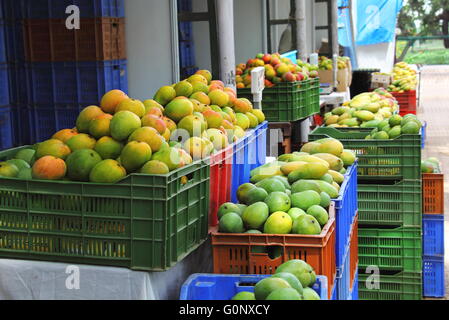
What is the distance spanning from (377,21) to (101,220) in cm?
1565

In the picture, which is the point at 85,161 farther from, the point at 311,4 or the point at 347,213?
the point at 311,4

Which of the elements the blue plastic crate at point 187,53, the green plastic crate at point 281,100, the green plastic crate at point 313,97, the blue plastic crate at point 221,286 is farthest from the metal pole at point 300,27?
the blue plastic crate at point 221,286

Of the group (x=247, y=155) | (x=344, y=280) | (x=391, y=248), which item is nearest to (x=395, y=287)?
(x=391, y=248)

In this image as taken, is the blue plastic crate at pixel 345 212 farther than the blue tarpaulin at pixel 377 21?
No

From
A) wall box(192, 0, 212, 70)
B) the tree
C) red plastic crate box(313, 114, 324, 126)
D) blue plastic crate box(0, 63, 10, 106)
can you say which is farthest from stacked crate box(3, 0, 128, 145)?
the tree

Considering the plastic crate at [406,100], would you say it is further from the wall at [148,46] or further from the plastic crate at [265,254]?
the plastic crate at [265,254]

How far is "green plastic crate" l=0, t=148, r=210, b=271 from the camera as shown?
2.43m

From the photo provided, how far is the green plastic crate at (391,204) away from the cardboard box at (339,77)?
6750 millimetres

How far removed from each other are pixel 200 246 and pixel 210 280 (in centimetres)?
40

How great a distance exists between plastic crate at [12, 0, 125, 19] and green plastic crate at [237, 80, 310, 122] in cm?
137

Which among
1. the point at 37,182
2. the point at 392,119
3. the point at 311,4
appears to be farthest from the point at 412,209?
the point at 311,4

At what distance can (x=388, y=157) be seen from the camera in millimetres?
4715

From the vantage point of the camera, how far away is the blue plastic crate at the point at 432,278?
5164 millimetres

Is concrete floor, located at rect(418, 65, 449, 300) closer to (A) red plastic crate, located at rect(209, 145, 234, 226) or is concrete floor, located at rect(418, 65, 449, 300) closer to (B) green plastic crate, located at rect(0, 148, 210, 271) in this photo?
(A) red plastic crate, located at rect(209, 145, 234, 226)
